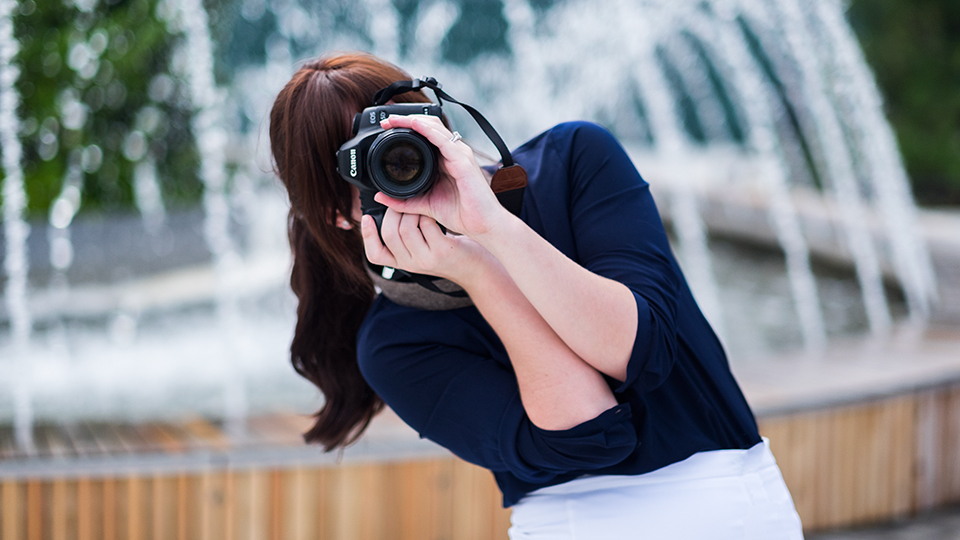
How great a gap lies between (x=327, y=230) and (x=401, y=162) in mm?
228

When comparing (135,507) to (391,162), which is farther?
(135,507)

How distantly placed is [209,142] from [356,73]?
9.20 metres

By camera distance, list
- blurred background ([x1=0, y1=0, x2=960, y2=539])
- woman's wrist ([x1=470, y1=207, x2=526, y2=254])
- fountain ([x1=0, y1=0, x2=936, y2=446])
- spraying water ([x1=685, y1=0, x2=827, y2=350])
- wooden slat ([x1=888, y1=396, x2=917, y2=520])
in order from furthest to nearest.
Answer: spraying water ([x1=685, y1=0, x2=827, y2=350]) → fountain ([x1=0, y1=0, x2=936, y2=446]) → wooden slat ([x1=888, y1=396, x2=917, y2=520]) → blurred background ([x1=0, y1=0, x2=960, y2=539]) → woman's wrist ([x1=470, y1=207, x2=526, y2=254])

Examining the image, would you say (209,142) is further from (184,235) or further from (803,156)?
(803,156)

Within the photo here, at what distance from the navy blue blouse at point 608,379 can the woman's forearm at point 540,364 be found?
18 millimetres

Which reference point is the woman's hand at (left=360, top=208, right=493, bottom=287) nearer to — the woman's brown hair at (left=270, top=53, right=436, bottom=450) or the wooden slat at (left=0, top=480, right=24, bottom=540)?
the woman's brown hair at (left=270, top=53, right=436, bottom=450)

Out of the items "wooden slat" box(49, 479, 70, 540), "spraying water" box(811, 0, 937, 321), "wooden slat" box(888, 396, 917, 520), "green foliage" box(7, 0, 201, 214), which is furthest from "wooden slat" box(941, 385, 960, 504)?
"green foliage" box(7, 0, 201, 214)

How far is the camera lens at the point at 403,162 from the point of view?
916 millimetres

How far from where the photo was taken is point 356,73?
1.07m

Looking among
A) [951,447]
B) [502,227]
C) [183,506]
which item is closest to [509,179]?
[502,227]

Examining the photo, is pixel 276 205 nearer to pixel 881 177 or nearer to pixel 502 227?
pixel 881 177

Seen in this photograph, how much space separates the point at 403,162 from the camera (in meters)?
0.92

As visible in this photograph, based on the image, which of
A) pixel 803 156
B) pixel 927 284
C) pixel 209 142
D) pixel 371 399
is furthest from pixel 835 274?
pixel 803 156

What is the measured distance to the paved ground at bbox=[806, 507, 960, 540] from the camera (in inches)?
109
